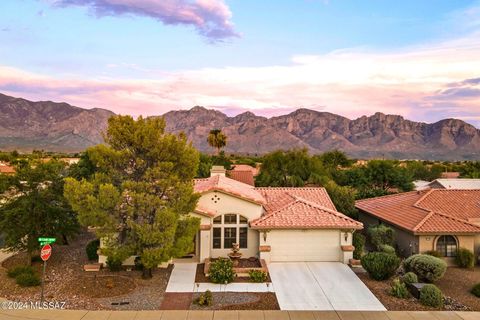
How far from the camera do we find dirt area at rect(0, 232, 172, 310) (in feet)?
55.3

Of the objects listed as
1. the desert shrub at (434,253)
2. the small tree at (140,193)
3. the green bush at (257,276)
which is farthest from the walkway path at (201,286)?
the desert shrub at (434,253)

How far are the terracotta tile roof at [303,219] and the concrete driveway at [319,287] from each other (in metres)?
1.97

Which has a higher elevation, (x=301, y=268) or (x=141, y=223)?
(x=141, y=223)

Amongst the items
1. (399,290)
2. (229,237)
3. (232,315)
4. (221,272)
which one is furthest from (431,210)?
(232,315)

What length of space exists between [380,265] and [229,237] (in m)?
7.91

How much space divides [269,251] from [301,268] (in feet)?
5.99

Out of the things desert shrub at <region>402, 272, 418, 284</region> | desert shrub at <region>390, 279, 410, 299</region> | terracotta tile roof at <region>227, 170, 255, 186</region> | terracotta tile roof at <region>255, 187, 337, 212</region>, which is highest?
terracotta tile roof at <region>227, 170, 255, 186</region>

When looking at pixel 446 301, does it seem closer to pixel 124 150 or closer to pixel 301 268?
pixel 301 268

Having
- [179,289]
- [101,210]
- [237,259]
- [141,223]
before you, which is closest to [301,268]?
[237,259]

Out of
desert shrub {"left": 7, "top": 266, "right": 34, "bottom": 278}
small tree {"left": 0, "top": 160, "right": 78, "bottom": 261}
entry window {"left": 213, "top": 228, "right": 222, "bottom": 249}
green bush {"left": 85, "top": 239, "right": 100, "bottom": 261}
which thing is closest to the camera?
desert shrub {"left": 7, "top": 266, "right": 34, "bottom": 278}

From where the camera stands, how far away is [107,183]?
18719mm

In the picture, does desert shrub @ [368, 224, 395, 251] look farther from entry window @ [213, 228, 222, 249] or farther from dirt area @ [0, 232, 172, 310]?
dirt area @ [0, 232, 172, 310]

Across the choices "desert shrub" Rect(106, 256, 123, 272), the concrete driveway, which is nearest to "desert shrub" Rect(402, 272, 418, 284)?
the concrete driveway

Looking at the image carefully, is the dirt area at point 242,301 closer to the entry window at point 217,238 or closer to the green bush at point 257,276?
the green bush at point 257,276
